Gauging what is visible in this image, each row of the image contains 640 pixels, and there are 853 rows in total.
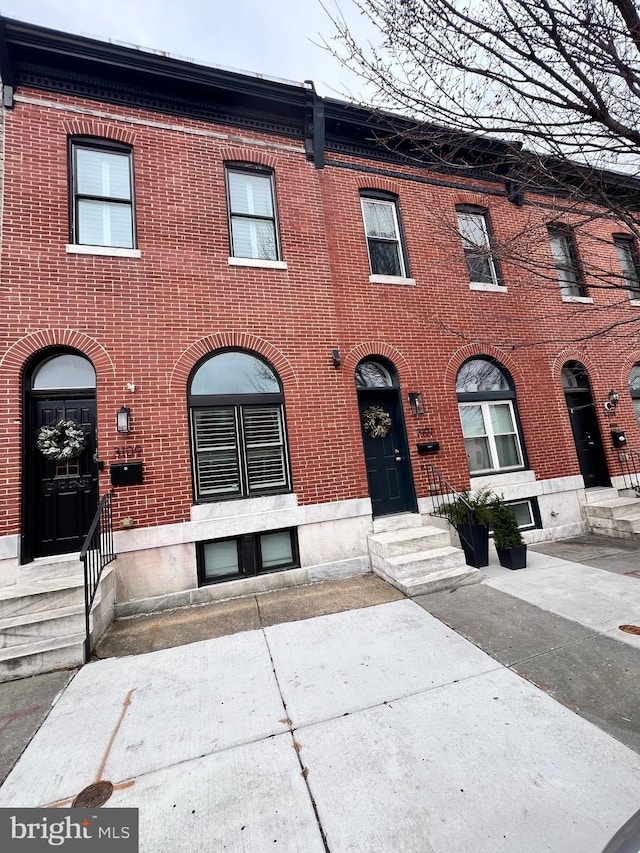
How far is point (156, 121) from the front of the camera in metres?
6.32

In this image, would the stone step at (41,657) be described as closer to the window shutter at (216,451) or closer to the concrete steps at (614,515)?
the window shutter at (216,451)

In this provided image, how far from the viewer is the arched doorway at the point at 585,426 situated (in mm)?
8570

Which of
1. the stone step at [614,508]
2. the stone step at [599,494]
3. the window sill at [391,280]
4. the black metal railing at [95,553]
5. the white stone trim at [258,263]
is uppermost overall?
the white stone trim at [258,263]

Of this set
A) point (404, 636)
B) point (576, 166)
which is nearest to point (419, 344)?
point (576, 166)

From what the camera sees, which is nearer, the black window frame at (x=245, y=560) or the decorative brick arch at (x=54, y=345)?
the decorative brick arch at (x=54, y=345)

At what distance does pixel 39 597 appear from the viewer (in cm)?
422

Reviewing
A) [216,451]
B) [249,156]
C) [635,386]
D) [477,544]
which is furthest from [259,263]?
[635,386]

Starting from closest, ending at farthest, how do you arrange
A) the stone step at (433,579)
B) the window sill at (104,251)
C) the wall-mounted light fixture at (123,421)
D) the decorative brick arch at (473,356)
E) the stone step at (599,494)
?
the stone step at (433,579) → the wall-mounted light fixture at (123,421) → the window sill at (104,251) → the decorative brick arch at (473,356) → the stone step at (599,494)

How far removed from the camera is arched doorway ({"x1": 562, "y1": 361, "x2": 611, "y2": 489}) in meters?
8.57

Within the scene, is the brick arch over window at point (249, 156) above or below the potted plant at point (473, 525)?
above

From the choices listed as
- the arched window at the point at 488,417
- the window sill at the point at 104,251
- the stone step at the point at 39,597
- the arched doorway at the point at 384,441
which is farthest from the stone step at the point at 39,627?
the arched window at the point at 488,417

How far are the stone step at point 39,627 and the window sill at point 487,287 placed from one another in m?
8.71

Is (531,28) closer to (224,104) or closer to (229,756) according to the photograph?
(224,104)

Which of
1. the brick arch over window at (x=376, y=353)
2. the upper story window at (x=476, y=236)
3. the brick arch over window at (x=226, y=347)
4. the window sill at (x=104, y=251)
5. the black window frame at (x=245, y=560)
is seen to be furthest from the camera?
the upper story window at (x=476, y=236)
